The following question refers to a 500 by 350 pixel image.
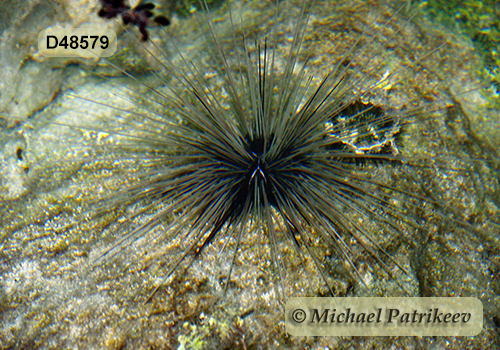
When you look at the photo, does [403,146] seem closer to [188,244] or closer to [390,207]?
[390,207]

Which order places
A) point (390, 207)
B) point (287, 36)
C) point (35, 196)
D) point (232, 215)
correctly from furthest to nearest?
point (287, 36), point (35, 196), point (390, 207), point (232, 215)

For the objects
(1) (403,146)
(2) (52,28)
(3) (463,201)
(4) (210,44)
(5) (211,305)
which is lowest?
(5) (211,305)

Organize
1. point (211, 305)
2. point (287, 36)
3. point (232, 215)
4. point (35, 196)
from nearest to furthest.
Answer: point (211, 305) → point (232, 215) → point (35, 196) → point (287, 36)

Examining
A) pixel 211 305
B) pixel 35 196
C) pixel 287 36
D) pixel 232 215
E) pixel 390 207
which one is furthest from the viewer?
pixel 287 36

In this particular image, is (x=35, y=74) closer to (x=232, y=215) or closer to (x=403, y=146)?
(x=232, y=215)

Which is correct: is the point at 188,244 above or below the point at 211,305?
above

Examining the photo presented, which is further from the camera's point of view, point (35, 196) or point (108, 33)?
point (108, 33)

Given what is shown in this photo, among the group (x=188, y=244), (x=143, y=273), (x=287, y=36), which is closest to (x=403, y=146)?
(x=287, y=36)

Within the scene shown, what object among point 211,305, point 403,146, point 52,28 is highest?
point 52,28

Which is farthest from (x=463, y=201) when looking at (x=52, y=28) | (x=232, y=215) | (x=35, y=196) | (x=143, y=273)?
(x=52, y=28)
